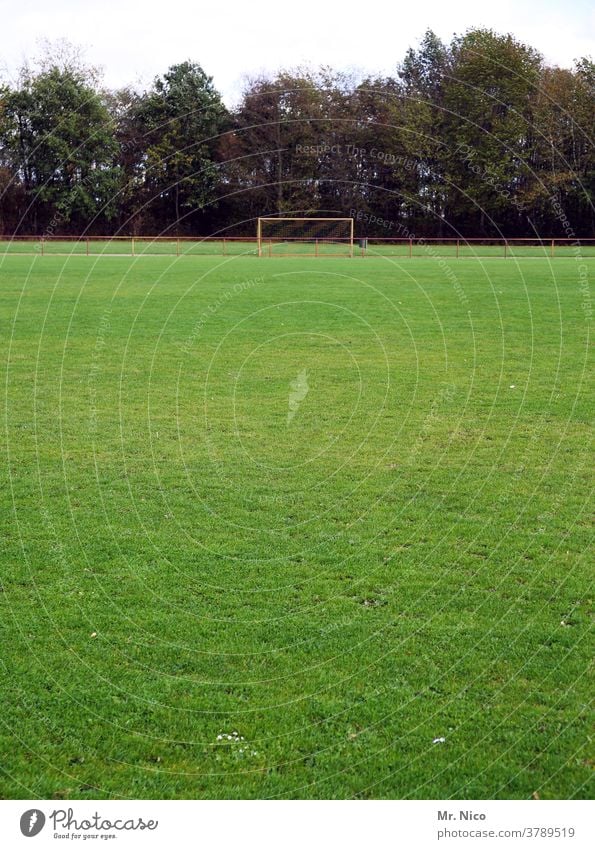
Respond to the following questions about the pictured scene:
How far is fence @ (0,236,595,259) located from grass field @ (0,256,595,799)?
42259 millimetres

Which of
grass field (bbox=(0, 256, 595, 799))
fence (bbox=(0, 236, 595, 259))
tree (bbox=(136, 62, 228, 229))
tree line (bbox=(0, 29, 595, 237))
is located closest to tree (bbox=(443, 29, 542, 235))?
tree line (bbox=(0, 29, 595, 237))

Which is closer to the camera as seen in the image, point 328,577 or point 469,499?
point 328,577

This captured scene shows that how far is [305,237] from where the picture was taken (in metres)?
64.1

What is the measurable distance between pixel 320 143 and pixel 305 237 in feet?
36.9

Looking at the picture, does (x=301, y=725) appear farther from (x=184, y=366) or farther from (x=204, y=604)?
(x=184, y=366)

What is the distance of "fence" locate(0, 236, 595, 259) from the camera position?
2415 inches

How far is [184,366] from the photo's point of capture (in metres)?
19.7

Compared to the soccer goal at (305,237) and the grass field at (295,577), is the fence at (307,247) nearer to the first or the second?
the soccer goal at (305,237)

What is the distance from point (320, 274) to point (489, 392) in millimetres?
26890

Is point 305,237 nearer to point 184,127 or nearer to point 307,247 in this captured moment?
point 307,247

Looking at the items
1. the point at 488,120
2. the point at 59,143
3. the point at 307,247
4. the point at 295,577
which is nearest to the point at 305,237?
the point at 307,247

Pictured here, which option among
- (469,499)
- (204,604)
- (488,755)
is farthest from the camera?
(469,499)
